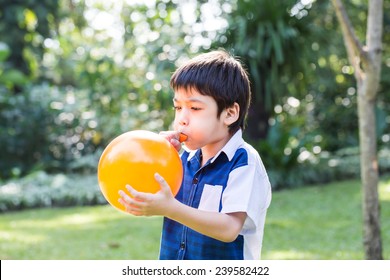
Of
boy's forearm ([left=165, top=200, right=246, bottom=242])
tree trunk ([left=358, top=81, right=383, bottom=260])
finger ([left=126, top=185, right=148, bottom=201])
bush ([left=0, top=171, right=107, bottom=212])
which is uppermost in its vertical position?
finger ([left=126, top=185, right=148, bottom=201])

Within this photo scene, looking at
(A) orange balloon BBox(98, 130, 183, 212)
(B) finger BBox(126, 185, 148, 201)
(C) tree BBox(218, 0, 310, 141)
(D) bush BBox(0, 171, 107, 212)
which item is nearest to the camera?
(B) finger BBox(126, 185, 148, 201)

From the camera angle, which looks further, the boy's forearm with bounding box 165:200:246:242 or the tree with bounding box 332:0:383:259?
the tree with bounding box 332:0:383:259

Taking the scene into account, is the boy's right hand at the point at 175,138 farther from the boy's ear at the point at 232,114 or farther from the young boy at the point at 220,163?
the boy's ear at the point at 232,114

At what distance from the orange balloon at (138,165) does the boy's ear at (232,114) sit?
0.21m

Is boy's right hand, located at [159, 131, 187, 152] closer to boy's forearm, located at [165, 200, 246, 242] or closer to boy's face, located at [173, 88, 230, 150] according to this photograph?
boy's face, located at [173, 88, 230, 150]

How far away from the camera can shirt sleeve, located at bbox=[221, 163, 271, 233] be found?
6.50 feet

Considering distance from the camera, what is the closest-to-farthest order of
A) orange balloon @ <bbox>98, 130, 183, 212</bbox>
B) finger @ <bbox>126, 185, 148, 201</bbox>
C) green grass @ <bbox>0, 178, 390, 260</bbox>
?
finger @ <bbox>126, 185, 148, 201</bbox> → orange balloon @ <bbox>98, 130, 183, 212</bbox> → green grass @ <bbox>0, 178, 390, 260</bbox>

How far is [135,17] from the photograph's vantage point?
11.1 m

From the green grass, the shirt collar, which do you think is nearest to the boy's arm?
the shirt collar

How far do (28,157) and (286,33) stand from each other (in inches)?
203

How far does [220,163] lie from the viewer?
2.12m

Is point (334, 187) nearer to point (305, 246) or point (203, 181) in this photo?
point (305, 246)

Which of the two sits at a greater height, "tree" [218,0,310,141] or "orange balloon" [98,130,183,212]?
"orange balloon" [98,130,183,212]

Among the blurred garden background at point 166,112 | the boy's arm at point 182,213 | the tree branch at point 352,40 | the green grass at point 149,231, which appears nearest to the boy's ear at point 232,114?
the boy's arm at point 182,213
